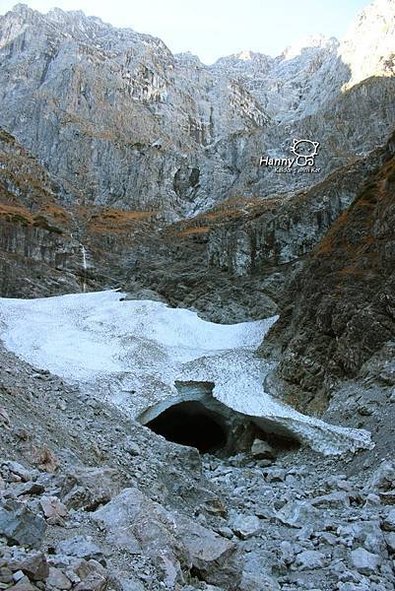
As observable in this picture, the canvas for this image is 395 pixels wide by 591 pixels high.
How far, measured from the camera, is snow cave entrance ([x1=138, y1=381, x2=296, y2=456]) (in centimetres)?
2431

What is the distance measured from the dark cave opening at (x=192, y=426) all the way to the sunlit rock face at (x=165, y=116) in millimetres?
86202

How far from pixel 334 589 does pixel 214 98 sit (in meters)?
190

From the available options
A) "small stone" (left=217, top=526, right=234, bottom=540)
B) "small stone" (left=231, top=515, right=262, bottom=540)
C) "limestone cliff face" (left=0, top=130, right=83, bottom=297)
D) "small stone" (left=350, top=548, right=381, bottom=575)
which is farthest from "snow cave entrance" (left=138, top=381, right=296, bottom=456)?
"limestone cliff face" (left=0, top=130, right=83, bottom=297)

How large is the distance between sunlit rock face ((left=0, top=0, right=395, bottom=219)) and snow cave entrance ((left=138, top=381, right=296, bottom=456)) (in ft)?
283

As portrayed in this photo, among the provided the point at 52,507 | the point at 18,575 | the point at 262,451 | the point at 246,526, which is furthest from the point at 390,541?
the point at 262,451

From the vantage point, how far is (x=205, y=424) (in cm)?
3002

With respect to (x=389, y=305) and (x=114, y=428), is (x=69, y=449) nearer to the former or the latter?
(x=114, y=428)

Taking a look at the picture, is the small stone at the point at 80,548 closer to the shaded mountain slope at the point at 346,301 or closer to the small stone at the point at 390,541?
the small stone at the point at 390,541

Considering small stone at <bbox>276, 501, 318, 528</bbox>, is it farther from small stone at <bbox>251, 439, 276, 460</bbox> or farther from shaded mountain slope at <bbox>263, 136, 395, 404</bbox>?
→ shaded mountain slope at <bbox>263, 136, 395, 404</bbox>

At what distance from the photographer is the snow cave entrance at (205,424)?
24312 millimetres

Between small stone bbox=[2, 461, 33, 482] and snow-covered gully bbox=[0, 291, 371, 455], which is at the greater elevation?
small stone bbox=[2, 461, 33, 482]

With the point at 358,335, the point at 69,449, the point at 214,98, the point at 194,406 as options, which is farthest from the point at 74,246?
the point at 214,98

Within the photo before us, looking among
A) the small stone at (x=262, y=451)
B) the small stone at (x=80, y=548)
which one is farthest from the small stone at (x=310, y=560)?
the small stone at (x=262, y=451)

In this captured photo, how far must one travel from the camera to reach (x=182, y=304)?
54844 millimetres
